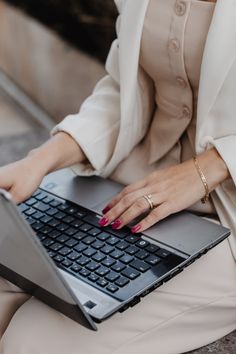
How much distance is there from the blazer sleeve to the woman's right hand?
0.11m

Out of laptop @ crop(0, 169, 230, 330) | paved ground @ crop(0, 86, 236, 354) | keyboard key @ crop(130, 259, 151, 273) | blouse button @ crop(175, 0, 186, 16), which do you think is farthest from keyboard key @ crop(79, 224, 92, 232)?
paved ground @ crop(0, 86, 236, 354)

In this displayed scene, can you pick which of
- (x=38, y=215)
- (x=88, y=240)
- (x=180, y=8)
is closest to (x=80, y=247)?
(x=88, y=240)

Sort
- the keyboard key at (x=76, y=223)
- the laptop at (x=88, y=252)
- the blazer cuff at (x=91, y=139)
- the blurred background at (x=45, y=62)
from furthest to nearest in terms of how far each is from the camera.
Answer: the blurred background at (x=45, y=62) < the blazer cuff at (x=91, y=139) < the keyboard key at (x=76, y=223) < the laptop at (x=88, y=252)

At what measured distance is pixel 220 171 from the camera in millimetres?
975

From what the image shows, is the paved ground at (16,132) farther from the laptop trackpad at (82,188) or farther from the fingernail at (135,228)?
the fingernail at (135,228)

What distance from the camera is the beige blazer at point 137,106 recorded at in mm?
950

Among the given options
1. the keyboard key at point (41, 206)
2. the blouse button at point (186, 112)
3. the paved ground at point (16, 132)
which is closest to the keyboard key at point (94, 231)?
the keyboard key at point (41, 206)

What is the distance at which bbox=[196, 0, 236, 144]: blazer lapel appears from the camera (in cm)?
94

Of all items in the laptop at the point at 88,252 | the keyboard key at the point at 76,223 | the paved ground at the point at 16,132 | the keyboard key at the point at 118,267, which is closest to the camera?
the laptop at the point at 88,252

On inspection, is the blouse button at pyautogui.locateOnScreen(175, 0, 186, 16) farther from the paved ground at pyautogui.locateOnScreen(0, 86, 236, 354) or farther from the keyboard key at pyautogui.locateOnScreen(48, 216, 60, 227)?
the paved ground at pyautogui.locateOnScreen(0, 86, 236, 354)

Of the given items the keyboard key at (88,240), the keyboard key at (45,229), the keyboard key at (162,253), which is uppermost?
the keyboard key at (162,253)

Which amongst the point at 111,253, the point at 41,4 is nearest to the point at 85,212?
the point at 111,253

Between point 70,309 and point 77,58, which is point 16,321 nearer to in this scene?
point 70,309

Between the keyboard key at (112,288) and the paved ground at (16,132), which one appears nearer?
the keyboard key at (112,288)
